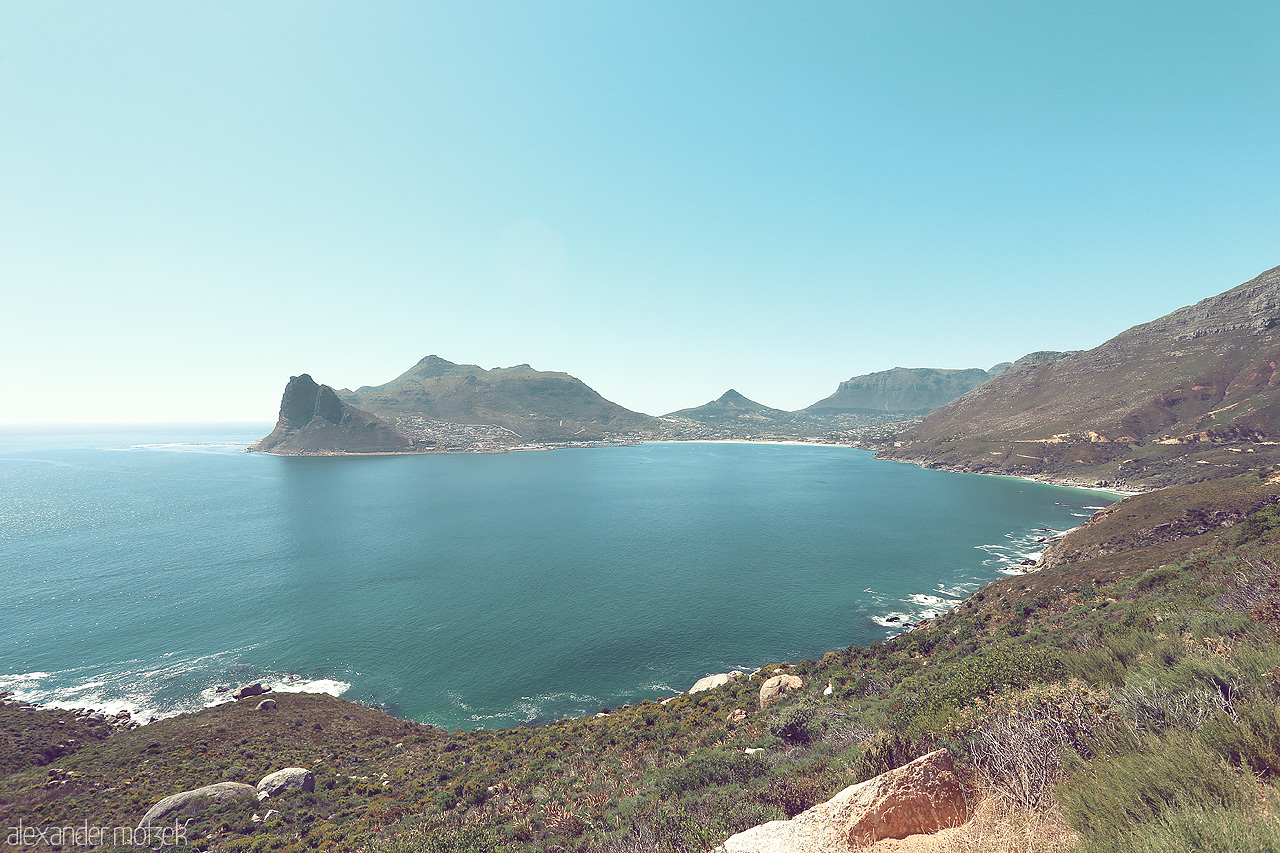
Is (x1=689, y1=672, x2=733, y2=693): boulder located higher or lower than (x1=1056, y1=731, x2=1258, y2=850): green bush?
lower

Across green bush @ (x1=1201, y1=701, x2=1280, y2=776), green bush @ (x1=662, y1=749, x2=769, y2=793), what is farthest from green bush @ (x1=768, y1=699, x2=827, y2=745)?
green bush @ (x1=1201, y1=701, x2=1280, y2=776)

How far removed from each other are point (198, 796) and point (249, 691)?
2099cm

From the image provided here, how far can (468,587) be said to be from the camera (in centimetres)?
6284

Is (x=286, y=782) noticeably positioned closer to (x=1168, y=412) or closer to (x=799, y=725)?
(x=799, y=725)

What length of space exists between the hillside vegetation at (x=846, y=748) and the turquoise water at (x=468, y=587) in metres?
8.66

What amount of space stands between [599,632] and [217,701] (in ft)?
111

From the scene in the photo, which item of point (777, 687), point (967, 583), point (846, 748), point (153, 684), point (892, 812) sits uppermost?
point (892, 812)

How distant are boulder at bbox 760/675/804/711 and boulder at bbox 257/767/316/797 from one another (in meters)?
25.0

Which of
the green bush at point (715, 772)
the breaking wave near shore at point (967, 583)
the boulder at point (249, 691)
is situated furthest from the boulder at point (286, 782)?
the breaking wave near shore at point (967, 583)

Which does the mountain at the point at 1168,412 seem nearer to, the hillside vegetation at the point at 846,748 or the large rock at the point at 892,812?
the hillside vegetation at the point at 846,748

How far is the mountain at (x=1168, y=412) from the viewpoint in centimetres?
11881

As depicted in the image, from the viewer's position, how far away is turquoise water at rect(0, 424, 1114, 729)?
4112 cm

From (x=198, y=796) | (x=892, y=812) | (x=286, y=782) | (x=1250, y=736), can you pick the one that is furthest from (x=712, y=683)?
(x=1250, y=736)

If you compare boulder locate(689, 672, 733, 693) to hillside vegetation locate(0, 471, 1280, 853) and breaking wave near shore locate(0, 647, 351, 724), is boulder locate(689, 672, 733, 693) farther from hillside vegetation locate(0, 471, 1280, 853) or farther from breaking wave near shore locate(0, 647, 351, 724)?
breaking wave near shore locate(0, 647, 351, 724)
